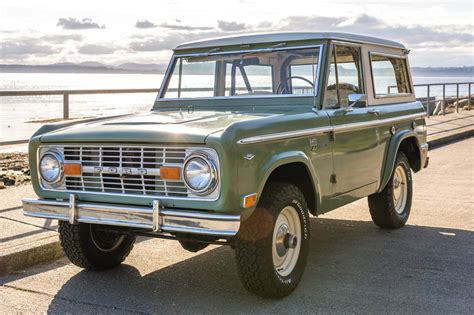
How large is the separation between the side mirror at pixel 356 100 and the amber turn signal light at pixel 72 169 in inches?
89.6

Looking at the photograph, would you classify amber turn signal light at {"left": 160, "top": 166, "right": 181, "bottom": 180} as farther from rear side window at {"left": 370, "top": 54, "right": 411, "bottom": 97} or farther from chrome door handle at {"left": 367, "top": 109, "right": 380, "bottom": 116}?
rear side window at {"left": 370, "top": 54, "right": 411, "bottom": 97}

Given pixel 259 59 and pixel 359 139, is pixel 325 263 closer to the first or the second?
pixel 359 139

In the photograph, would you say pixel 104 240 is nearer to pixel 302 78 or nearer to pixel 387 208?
pixel 302 78

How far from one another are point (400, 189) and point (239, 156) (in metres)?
3.38

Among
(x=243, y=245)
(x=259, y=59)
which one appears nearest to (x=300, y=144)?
(x=243, y=245)

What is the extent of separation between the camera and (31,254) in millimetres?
5668

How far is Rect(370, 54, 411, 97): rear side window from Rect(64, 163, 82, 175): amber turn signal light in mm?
3040

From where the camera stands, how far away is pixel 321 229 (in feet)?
23.1

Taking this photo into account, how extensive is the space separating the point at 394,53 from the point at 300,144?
2.64m

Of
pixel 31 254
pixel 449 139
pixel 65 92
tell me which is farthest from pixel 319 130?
pixel 449 139

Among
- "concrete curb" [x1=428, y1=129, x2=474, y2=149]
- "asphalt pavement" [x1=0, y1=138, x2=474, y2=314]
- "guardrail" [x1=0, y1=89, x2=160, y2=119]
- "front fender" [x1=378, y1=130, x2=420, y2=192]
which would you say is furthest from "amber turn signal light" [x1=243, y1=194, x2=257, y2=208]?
"concrete curb" [x1=428, y1=129, x2=474, y2=149]

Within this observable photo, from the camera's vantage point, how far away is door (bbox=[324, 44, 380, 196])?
568 centimetres

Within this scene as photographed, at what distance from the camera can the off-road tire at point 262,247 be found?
181 inches

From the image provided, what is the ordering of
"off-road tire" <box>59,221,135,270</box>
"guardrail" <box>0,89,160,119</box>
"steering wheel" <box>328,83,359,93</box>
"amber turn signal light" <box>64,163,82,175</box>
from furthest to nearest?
"guardrail" <box>0,89,160,119</box> < "steering wheel" <box>328,83,359,93</box> < "off-road tire" <box>59,221,135,270</box> < "amber turn signal light" <box>64,163,82,175</box>
